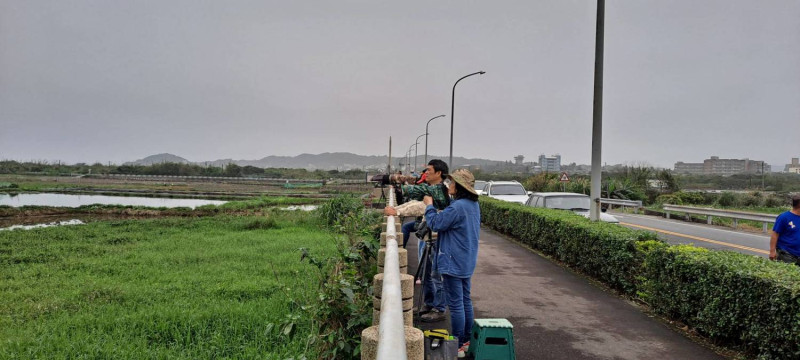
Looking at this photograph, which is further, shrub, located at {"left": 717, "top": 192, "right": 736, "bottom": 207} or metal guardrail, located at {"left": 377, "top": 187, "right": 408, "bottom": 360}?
shrub, located at {"left": 717, "top": 192, "right": 736, "bottom": 207}

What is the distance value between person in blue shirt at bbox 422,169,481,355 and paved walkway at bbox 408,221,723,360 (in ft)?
2.85

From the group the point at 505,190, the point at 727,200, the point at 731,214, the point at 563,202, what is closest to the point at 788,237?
the point at 563,202

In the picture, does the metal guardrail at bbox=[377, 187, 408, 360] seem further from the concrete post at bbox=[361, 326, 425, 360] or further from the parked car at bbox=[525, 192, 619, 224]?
the parked car at bbox=[525, 192, 619, 224]

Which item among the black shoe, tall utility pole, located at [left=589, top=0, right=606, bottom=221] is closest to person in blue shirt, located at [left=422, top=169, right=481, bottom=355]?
the black shoe

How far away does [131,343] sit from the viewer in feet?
17.2

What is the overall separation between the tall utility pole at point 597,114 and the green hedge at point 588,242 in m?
0.58

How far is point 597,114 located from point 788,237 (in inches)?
160

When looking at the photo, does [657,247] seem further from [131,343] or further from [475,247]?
[131,343]

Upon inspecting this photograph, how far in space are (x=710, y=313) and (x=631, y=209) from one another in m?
27.9

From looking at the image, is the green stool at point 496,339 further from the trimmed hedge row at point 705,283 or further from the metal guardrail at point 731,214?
the metal guardrail at point 731,214

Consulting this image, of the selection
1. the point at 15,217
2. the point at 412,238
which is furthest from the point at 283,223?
the point at 15,217

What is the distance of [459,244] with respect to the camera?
4.76 meters

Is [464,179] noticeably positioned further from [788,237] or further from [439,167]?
[788,237]

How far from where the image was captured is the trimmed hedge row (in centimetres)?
441
